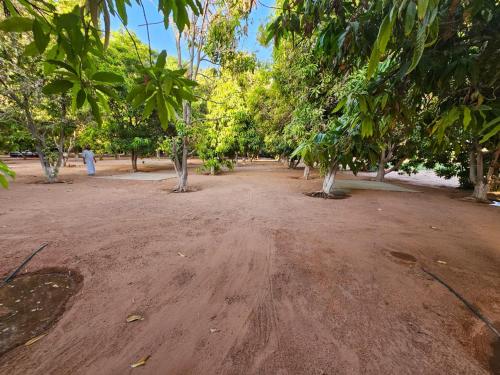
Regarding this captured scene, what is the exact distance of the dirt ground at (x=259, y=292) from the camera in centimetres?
181

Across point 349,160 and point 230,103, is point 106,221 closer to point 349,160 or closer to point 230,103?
point 349,160

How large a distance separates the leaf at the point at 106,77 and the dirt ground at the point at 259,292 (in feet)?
6.30

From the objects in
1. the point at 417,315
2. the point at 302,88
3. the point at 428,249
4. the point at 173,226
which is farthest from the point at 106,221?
the point at 302,88


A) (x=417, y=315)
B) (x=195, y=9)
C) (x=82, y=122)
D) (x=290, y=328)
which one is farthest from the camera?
(x=82, y=122)

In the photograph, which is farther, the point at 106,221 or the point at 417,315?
the point at 106,221

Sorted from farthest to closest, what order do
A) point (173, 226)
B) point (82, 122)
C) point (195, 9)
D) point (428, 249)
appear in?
point (82, 122) → point (173, 226) → point (428, 249) → point (195, 9)

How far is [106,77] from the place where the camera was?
1237mm

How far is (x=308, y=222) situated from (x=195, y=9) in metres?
4.52

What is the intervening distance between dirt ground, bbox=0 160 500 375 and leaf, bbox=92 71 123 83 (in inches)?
75.7

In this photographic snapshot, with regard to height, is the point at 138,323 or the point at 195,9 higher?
the point at 195,9

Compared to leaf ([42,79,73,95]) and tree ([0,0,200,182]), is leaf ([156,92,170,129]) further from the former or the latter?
leaf ([42,79,73,95])

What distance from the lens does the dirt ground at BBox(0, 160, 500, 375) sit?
5.93ft

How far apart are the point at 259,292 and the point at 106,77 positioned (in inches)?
94.7

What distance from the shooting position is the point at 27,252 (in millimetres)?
3404
